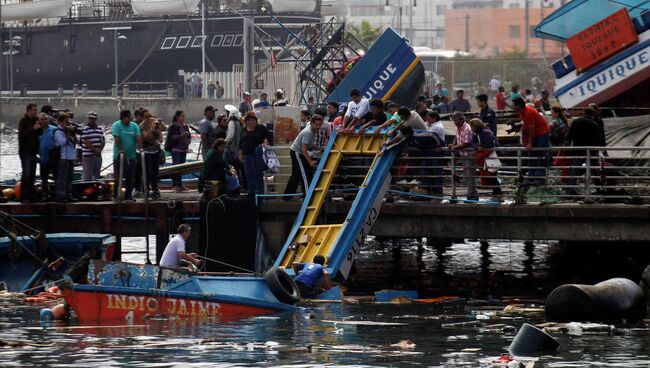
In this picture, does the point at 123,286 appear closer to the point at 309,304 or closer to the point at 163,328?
the point at 163,328

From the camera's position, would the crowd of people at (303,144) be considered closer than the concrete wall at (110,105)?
Yes

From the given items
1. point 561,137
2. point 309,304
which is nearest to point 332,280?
point 309,304

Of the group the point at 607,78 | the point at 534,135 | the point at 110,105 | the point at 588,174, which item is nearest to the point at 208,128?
the point at 534,135

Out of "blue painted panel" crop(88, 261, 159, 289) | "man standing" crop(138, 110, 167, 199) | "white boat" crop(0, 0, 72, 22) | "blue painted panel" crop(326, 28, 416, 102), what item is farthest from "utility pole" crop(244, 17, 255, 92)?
"white boat" crop(0, 0, 72, 22)

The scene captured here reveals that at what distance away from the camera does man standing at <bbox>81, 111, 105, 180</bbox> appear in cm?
2730

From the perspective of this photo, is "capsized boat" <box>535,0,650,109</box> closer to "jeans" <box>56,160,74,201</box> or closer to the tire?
"jeans" <box>56,160,74,201</box>

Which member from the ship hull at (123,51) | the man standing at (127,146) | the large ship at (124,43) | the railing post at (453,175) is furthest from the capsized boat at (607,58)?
the ship hull at (123,51)

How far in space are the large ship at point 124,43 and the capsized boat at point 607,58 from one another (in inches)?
2775

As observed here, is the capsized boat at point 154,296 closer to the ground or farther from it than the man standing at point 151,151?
closer to the ground

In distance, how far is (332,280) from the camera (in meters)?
23.4

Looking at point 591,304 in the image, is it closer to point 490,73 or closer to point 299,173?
point 299,173

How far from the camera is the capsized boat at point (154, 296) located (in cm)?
2070

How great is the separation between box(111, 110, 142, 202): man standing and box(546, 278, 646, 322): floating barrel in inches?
342

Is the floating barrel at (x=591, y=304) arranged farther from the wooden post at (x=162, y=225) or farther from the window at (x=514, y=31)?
the window at (x=514, y=31)
